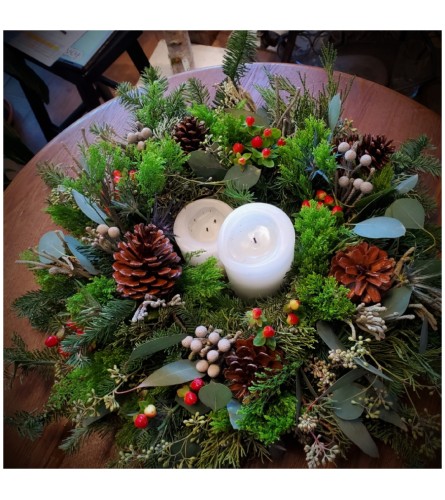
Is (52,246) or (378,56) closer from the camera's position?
(52,246)

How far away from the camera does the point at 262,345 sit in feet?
1.87

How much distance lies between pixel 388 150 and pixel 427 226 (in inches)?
4.5

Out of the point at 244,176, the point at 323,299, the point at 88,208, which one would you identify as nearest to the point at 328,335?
the point at 323,299

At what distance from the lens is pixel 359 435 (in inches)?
21.5

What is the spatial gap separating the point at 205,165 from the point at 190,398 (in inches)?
12.7

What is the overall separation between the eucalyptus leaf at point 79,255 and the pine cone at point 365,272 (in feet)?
1.04

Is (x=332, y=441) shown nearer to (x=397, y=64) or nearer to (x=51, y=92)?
(x=397, y=64)

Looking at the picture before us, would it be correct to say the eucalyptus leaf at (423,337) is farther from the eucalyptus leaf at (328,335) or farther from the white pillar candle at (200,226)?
the white pillar candle at (200,226)

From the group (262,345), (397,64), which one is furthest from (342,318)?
(397,64)

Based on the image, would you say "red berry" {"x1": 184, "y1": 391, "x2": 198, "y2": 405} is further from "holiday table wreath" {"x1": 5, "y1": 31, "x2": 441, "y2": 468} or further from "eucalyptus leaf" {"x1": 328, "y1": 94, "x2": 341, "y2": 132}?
"eucalyptus leaf" {"x1": 328, "y1": 94, "x2": 341, "y2": 132}

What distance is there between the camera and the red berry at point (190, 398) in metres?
0.57

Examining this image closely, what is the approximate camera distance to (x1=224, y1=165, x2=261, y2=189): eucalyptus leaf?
0.67 m

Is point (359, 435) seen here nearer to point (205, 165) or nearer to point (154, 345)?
point (154, 345)

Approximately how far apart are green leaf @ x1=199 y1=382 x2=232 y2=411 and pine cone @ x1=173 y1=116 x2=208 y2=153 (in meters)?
0.34
